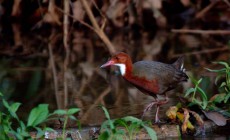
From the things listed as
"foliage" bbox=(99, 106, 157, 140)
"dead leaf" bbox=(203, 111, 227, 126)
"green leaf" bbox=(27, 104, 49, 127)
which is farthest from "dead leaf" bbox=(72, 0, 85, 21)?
"green leaf" bbox=(27, 104, 49, 127)

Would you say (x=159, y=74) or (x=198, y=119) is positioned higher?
(x=159, y=74)

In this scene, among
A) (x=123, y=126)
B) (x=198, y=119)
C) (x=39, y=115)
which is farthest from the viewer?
(x=198, y=119)

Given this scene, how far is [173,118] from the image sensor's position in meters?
5.59

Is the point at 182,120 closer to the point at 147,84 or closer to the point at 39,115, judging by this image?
the point at 147,84

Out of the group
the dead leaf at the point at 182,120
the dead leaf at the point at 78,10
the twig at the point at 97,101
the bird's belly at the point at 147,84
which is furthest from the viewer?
the dead leaf at the point at 78,10

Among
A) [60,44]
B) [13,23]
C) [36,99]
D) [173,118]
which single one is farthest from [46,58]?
[173,118]

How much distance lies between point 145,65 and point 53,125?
986 mm

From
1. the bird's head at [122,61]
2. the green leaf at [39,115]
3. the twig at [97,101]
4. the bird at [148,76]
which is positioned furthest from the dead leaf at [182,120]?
the green leaf at [39,115]

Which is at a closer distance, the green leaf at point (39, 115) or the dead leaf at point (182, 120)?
the green leaf at point (39, 115)

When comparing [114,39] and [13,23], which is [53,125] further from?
[13,23]

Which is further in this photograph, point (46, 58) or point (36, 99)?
point (46, 58)

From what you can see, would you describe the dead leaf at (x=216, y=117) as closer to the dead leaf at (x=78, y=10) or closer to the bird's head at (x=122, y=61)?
the bird's head at (x=122, y=61)

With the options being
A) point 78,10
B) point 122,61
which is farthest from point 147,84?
point 78,10

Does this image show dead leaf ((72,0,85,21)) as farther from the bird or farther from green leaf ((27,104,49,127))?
green leaf ((27,104,49,127))
